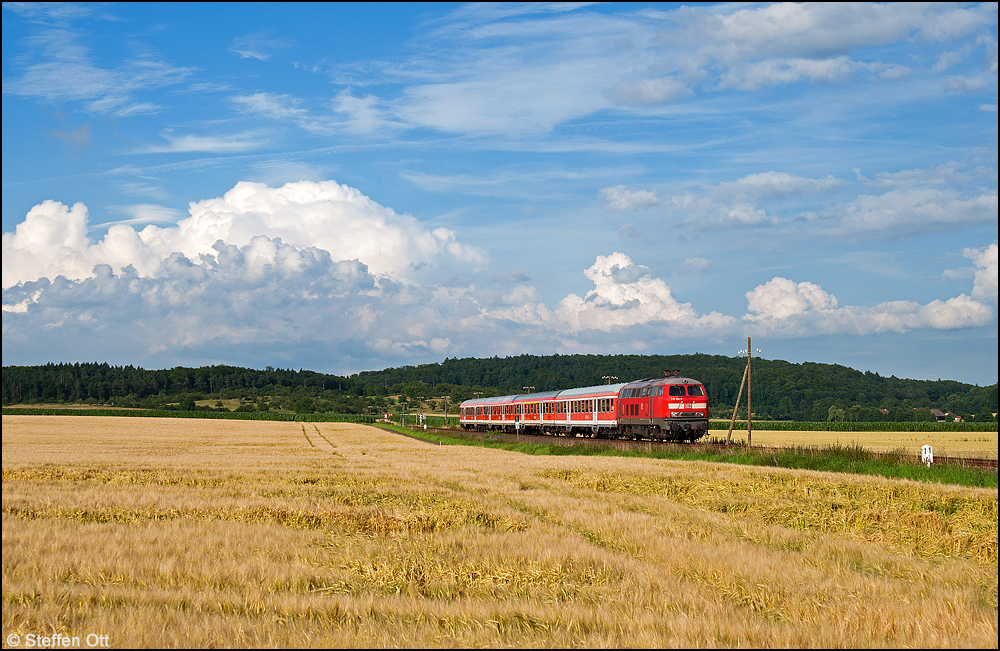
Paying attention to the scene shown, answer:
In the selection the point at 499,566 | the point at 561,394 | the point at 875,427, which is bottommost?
the point at 875,427

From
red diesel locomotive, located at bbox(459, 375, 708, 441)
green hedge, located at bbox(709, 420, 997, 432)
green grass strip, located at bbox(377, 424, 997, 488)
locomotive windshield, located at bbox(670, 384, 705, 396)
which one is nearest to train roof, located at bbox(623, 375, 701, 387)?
Answer: red diesel locomotive, located at bbox(459, 375, 708, 441)

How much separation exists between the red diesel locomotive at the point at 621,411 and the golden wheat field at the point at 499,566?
1035 inches

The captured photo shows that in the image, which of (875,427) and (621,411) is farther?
(875,427)

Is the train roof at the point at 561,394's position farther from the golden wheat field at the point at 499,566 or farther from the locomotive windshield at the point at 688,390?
the golden wheat field at the point at 499,566

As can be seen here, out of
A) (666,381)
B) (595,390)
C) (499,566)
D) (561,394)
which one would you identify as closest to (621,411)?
(666,381)

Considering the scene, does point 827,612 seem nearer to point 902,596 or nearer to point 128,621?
point 902,596

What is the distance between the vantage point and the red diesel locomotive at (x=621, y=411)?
165 ft

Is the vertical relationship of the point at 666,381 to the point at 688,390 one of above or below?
above

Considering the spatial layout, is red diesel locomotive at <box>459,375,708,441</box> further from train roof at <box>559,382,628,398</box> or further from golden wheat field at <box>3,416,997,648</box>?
golden wheat field at <box>3,416,997,648</box>

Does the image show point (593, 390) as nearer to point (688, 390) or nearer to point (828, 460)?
point (688, 390)

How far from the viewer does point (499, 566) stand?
39.1 ft

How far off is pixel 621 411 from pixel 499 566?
1851 inches

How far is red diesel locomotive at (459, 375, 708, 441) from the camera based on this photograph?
5041 cm

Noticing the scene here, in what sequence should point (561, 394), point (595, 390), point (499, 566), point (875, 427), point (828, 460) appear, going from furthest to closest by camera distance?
point (875, 427)
point (561, 394)
point (595, 390)
point (828, 460)
point (499, 566)
